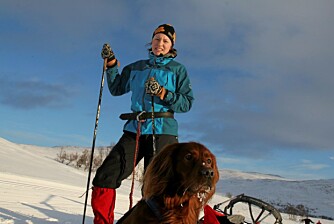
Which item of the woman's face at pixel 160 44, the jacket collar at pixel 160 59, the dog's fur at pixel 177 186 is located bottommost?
the dog's fur at pixel 177 186

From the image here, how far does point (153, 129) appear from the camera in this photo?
3.53 metres

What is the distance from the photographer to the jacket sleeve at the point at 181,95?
3545mm

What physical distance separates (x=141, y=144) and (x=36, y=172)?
1216 cm

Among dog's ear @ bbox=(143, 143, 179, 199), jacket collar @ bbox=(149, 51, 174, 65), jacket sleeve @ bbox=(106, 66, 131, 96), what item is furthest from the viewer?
jacket sleeve @ bbox=(106, 66, 131, 96)

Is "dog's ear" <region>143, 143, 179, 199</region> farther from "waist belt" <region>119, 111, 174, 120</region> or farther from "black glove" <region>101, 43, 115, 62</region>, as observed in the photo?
"black glove" <region>101, 43, 115, 62</region>

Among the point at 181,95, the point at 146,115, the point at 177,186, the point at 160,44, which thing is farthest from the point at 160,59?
the point at 177,186

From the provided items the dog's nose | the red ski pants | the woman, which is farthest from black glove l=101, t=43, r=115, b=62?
the dog's nose

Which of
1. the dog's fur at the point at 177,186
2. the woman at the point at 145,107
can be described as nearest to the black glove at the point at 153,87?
the woman at the point at 145,107

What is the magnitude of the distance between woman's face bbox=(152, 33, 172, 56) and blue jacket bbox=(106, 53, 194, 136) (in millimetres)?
67

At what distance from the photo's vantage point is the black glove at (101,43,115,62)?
3889mm

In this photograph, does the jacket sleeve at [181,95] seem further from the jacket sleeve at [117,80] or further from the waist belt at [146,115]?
the jacket sleeve at [117,80]

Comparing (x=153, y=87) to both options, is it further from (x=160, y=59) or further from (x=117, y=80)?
(x=117, y=80)

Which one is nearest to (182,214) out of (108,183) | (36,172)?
(108,183)

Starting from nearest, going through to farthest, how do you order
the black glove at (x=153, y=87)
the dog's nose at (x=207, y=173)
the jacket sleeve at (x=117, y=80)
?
1. the dog's nose at (x=207, y=173)
2. the black glove at (x=153, y=87)
3. the jacket sleeve at (x=117, y=80)
